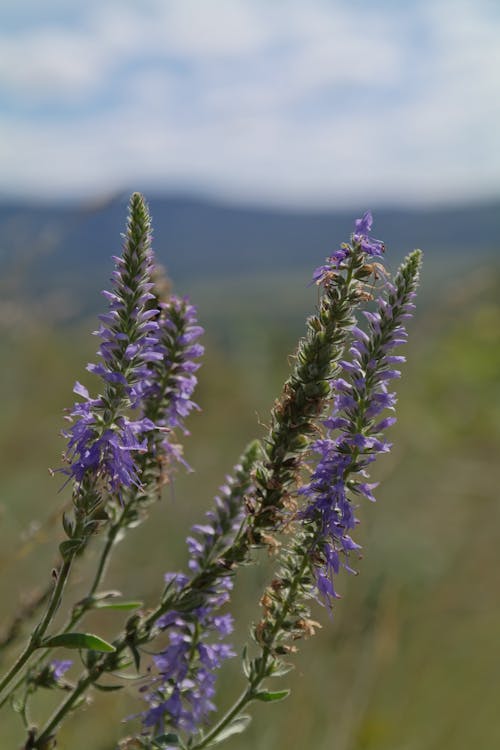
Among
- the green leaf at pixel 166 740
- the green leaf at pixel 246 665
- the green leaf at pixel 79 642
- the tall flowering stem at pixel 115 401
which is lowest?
the green leaf at pixel 166 740

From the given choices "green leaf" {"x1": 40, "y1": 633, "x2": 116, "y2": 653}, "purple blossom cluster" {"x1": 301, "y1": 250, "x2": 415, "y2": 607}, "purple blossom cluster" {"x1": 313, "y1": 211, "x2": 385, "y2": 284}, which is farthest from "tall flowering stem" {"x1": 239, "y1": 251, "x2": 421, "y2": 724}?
"green leaf" {"x1": 40, "y1": 633, "x2": 116, "y2": 653}

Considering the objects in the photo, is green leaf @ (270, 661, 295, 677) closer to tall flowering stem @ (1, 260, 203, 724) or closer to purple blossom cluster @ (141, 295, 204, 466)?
tall flowering stem @ (1, 260, 203, 724)

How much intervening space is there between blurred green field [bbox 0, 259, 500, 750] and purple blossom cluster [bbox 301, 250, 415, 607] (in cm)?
33

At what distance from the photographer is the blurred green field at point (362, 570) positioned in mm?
4363

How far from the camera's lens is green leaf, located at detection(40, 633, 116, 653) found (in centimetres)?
185

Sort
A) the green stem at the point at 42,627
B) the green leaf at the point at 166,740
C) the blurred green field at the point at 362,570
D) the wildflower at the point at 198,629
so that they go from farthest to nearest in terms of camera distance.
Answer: the blurred green field at the point at 362,570
the wildflower at the point at 198,629
the green leaf at the point at 166,740
the green stem at the point at 42,627

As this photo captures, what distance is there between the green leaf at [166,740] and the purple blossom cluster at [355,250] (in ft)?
4.54

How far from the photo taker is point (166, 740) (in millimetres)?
2053

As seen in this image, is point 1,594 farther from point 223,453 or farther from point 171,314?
point 171,314

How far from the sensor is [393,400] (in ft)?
6.88

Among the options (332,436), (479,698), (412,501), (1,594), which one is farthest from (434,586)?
(332,436)

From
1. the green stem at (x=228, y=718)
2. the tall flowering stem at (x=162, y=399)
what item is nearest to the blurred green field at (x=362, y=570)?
the tall flowering stem at (x=162, y=399)

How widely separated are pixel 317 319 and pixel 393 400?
0.33 metres

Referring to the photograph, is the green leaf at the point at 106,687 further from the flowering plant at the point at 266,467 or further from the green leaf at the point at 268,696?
the green leaf at the point at 268,696
